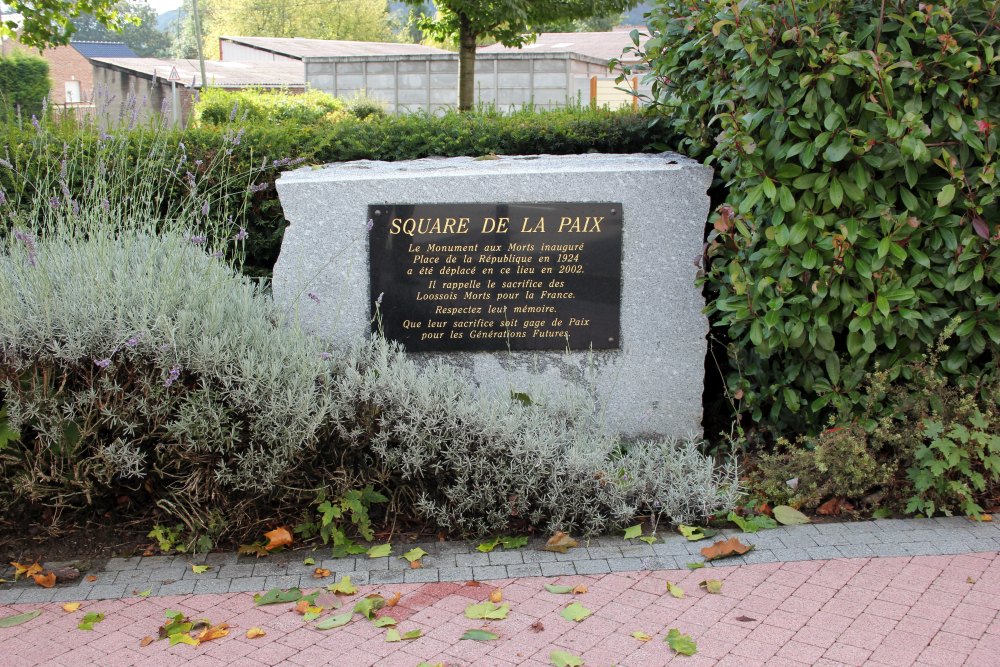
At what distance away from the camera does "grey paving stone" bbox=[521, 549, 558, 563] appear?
3795mm

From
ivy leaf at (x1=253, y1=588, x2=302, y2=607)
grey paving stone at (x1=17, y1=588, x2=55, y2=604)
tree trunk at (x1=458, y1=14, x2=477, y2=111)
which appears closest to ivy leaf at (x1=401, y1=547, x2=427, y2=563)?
ivy leaf at (x1=253, y1=588, x2=302, y2=607)

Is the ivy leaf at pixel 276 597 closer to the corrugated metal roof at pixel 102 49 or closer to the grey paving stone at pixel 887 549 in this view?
the grey paving stone at pixel 887 549

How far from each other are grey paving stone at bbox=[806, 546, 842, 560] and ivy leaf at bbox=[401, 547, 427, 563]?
1588mm

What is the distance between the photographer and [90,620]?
10.8 ft

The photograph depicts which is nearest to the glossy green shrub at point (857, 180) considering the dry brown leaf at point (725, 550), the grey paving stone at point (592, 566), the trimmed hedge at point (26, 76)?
the dry brown leaf at point (725, 550)

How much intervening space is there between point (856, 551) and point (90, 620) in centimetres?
296

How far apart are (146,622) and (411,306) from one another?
7.20 feet

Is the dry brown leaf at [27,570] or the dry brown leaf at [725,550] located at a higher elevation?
the dry brown leaf at [725,550]

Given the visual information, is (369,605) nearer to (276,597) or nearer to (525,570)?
(276,597)

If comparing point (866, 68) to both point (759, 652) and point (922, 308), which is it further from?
point (759, 652)

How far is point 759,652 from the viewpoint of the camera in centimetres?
301

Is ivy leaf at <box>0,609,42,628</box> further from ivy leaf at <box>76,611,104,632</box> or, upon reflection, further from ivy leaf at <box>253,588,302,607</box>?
ivy leaf at <box>253,588,302,607</box>

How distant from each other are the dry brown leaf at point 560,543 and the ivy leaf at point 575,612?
53 centimetres

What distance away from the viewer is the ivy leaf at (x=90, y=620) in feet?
10.6
